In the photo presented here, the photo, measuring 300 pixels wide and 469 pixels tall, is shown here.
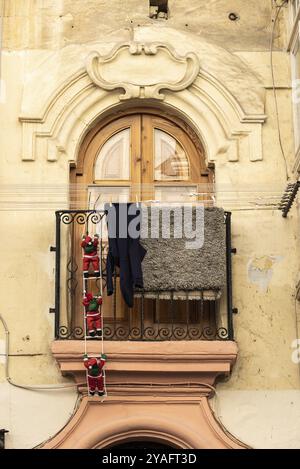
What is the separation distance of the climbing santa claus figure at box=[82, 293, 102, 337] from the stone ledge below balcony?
0.11 m

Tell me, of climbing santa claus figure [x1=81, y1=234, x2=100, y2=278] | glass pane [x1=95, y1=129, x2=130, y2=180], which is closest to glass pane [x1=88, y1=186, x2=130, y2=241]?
glass pane [x1=95, y1=129, x2=130, y2=180]

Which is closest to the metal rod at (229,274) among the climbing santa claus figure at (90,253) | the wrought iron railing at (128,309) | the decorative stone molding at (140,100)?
the wrought iron railing at (128,309)

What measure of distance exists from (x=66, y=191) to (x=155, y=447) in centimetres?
286

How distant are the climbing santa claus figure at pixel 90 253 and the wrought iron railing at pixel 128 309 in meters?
0.11

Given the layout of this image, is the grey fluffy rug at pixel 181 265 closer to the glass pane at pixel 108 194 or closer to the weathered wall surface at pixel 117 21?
the glass pane at pixel 108 194

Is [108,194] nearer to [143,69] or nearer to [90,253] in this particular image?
[90,253]

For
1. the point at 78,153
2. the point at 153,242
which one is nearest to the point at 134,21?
the point at 78,153

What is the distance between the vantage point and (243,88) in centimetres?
1281

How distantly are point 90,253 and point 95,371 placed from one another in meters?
1.19

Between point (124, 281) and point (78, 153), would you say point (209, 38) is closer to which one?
point (78, 153)

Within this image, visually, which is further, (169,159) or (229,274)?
(169,159)

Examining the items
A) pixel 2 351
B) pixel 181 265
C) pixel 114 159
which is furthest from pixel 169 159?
pixel 2 351

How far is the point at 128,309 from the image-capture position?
12.1 metres
